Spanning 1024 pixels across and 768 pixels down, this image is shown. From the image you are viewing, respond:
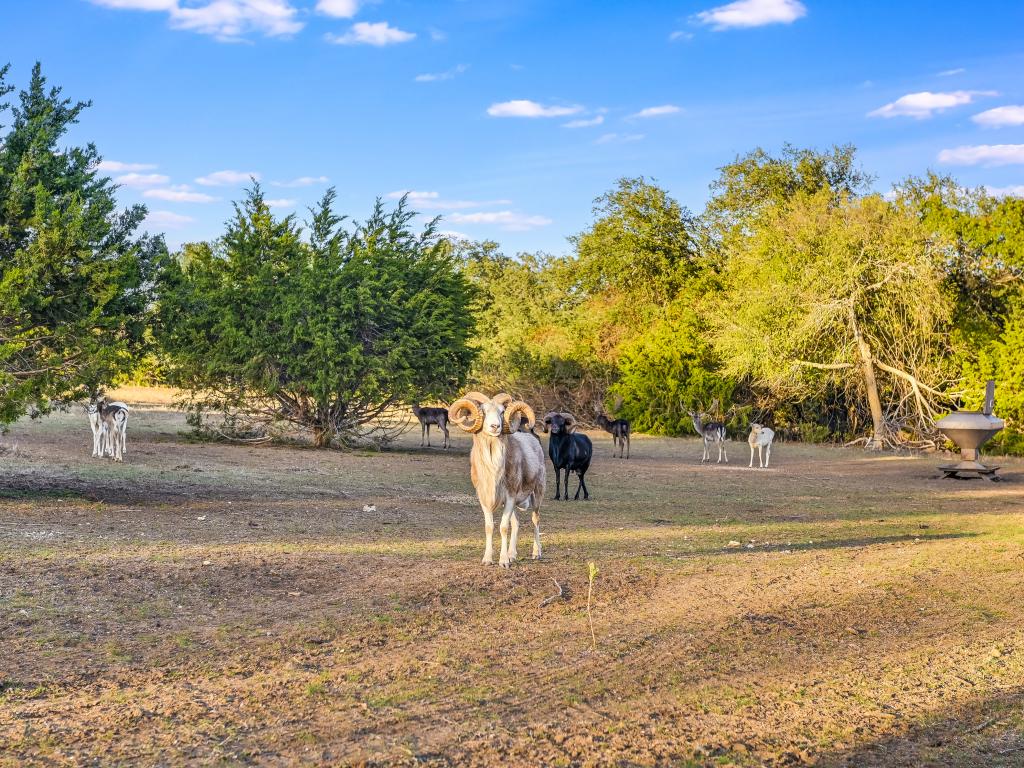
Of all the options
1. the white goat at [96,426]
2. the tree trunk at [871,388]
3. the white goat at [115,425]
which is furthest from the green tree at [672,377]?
the white goat at [96,426]

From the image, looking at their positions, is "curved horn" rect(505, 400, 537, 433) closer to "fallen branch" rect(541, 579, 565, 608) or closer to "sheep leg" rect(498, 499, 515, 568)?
"sheep leg" rect(498, 499, 515, 568)

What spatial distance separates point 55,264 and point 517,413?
7261 mm

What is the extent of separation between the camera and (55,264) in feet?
46.0

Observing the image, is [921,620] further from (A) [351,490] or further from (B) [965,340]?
(B) [965,340]

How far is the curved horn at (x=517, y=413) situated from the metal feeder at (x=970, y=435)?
660 inches

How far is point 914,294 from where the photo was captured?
109 ft

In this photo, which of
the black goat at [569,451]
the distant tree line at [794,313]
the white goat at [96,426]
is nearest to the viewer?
the black goat at [569,451]

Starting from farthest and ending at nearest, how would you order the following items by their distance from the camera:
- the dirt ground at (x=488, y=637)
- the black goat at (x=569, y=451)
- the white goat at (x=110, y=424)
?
the white goat at (x=110, y=424) → the black goat at (x=569, y=451) → the dirt ground at (x=488, y=637)

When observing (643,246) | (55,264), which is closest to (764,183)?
(643,246)

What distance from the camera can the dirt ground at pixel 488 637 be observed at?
559cm

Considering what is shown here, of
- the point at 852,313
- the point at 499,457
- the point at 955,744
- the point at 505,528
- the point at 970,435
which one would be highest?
the point at 852,313

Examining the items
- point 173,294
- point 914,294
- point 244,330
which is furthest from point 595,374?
point 173,294

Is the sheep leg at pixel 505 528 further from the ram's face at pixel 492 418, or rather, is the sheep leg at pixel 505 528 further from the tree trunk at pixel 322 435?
the tree trunk at pixel 322 435

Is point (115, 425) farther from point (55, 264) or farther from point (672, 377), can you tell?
point (672, 377)
